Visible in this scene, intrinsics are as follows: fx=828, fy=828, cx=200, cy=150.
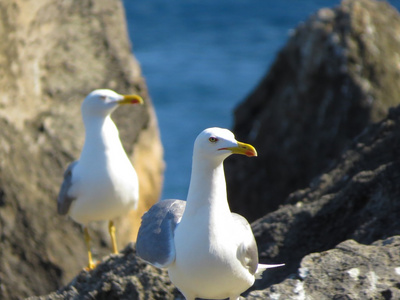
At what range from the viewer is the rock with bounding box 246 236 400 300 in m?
4.33

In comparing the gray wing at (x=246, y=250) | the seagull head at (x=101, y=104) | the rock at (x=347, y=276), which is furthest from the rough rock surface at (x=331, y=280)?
the seagull head at (x=101, y=104)

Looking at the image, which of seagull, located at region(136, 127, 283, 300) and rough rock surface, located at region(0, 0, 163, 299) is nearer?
seagull, located at region(136, 127, 283, 300)

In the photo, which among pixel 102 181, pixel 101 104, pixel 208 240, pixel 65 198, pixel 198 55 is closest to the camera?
pixel 208 240

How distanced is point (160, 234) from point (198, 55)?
20.8 m

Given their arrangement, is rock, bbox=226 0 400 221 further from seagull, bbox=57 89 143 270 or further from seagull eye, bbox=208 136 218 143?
seagull eye, bbox=208 136 218 143

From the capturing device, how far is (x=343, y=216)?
18.3ft

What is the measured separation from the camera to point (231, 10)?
30.7 m

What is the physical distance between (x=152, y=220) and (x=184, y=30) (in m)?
23.1

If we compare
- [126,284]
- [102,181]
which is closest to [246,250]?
[126,284]

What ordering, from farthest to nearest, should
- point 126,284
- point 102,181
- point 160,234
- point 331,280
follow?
point 102,181 → point 126,284 → point 160,234 → point 331,280

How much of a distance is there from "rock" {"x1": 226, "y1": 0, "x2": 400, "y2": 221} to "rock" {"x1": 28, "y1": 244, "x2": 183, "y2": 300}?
466 centimetres

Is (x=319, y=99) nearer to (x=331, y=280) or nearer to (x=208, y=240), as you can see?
(x=331, y=280)

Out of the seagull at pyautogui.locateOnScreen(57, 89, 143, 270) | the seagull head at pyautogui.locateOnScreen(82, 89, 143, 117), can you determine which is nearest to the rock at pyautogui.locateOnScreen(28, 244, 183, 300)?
the seagull at pyautogui.locateOnScreen(57, 89, 143, 270)

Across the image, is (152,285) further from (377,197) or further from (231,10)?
(231,10)
